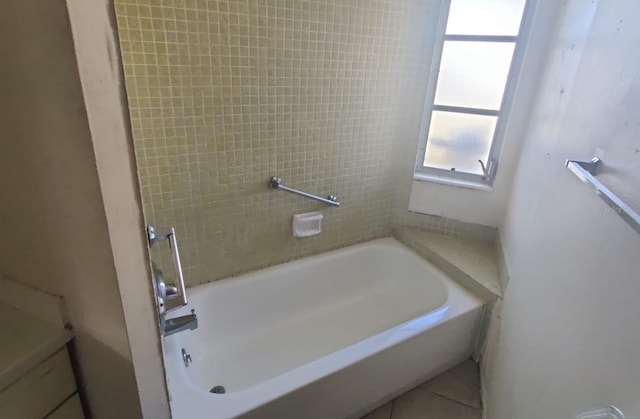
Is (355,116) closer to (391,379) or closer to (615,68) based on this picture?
(615,68)

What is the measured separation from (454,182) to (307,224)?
87cm

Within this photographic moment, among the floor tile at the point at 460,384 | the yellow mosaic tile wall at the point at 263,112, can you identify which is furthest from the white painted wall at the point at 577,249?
the yellow mosaic tile wall at the point at 263,112

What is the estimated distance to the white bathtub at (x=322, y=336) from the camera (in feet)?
4.30

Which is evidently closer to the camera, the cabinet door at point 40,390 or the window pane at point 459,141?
the cabinet door at point 40,390

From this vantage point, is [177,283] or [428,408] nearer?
[177,283]

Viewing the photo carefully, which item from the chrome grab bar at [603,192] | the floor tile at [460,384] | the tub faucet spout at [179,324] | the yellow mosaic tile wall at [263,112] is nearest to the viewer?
the chrome grab bar at [603,192]

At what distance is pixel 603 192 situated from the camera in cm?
76

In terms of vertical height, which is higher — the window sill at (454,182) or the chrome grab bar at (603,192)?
the chrome grab bar at (603,192)

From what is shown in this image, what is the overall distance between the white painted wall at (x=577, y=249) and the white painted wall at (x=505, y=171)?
13cm

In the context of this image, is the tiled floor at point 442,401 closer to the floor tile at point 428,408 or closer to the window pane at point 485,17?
the floor tile at point 428,408

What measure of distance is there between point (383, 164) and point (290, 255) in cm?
74

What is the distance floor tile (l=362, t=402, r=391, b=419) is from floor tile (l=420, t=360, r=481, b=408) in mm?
224

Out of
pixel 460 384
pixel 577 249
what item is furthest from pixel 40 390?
pixel 460 384

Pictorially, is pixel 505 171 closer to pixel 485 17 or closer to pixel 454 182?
pixel 454 182
